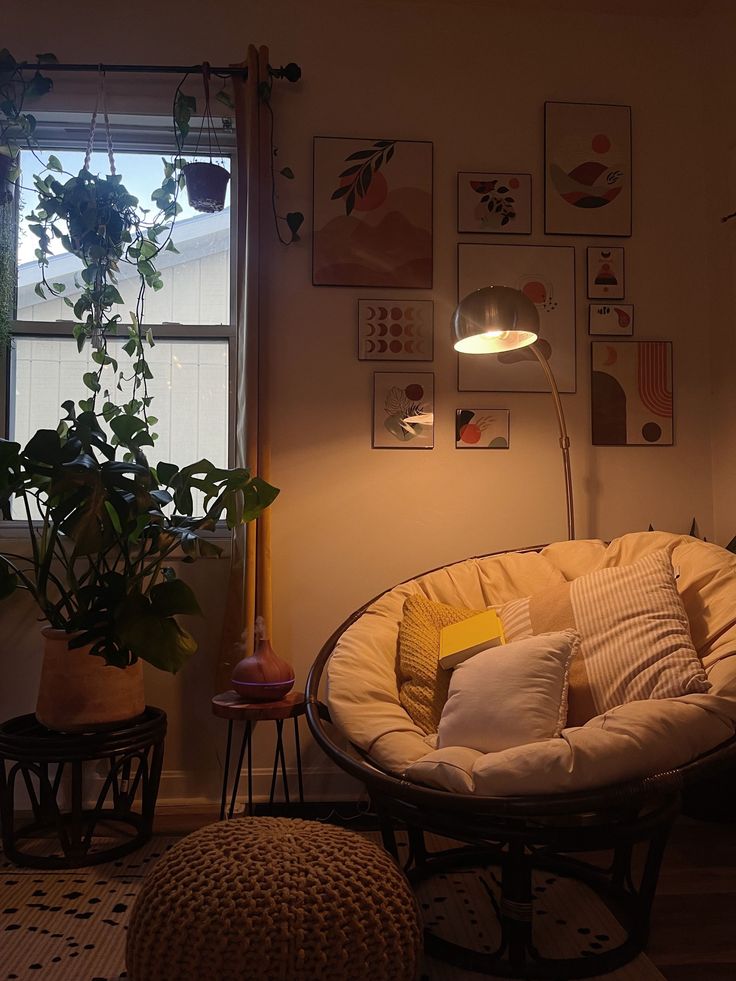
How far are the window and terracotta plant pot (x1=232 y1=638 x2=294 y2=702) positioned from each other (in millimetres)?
884

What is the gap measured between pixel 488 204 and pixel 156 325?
1308mm

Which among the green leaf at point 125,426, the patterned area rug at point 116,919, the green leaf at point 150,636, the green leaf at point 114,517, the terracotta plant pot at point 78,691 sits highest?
the green leaf at point 125,426

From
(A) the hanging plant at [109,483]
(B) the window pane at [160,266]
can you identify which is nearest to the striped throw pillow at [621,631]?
(A) the hanging plant at [109,483]

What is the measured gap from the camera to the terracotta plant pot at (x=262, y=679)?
2.34 metres

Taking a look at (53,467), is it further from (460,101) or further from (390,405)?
(460,101)

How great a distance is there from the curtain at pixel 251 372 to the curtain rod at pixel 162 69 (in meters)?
0.05

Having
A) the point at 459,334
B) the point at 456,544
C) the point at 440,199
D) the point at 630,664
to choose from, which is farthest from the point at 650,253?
the point at 630,664

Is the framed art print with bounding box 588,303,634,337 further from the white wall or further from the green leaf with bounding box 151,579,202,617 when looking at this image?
the green leaf with bounding box 151,579,202,617

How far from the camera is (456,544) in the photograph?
2859mm

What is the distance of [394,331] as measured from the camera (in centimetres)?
285

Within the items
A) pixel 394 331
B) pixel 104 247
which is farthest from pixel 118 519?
pixel 394 331

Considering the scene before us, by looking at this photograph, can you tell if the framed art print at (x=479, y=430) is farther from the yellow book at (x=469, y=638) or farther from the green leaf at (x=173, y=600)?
the green leaf at (x=173, y=600)

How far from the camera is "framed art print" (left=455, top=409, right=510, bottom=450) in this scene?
2.86 m

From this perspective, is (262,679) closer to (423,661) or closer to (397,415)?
(423,661)
